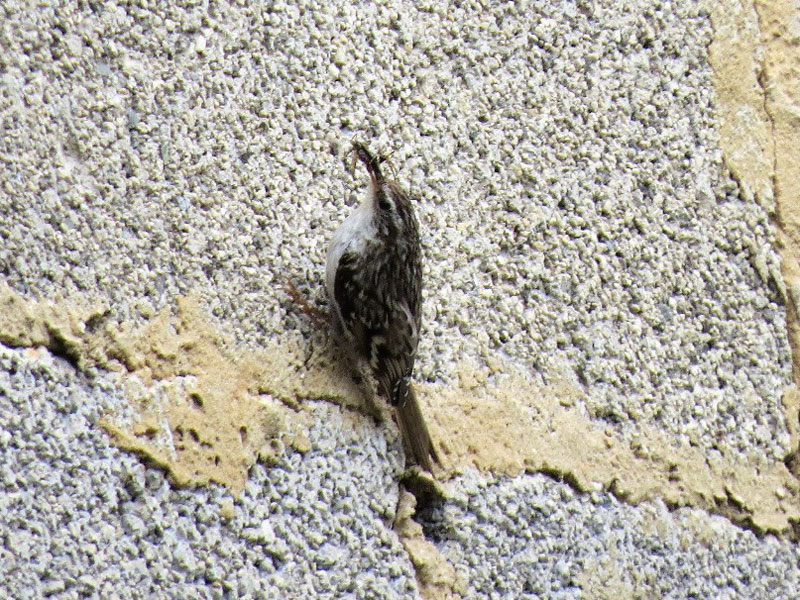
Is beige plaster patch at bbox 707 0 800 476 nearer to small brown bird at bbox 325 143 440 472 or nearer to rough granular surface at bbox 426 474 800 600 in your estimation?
rough granular surface at bbox 426 474 800 600

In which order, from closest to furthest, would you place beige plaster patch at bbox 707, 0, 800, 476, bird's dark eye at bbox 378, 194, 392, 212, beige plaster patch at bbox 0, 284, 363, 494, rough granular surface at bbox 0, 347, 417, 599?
1. rough granular surface at bbox 0, 347, 417, 599
2. beige plaster patch at bbox 0, 284, 363, 494
3. bird's dark eye at bbox 378, 194, 392, 212
4. beige plaster patch at bbox 707, 0, 800, 476

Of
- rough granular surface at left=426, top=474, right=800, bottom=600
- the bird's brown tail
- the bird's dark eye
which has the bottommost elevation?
rough granular surface at left=426, top=474, right=800, bottom=600

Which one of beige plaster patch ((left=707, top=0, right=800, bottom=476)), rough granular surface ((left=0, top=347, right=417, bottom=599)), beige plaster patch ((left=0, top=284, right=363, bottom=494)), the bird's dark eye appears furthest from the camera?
beige plaster patch ((left=707, top=0, right=800, bottom=476))

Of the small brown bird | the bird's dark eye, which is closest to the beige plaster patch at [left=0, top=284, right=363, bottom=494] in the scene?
the small brown bird

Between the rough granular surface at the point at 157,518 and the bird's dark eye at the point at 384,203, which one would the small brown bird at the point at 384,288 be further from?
the rough granular surface at the point at 157,518

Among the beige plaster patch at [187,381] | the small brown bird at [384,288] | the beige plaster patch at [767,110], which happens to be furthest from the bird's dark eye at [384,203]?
the beige plaster patch at [767,110]

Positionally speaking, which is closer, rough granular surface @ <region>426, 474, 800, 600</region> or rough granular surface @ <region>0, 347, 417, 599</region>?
rough granular surface @ <region>0, 347, 417, 599</region>

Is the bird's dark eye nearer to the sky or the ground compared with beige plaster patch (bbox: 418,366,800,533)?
nearer to the sky

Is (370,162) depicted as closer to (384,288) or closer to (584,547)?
(384,288)
